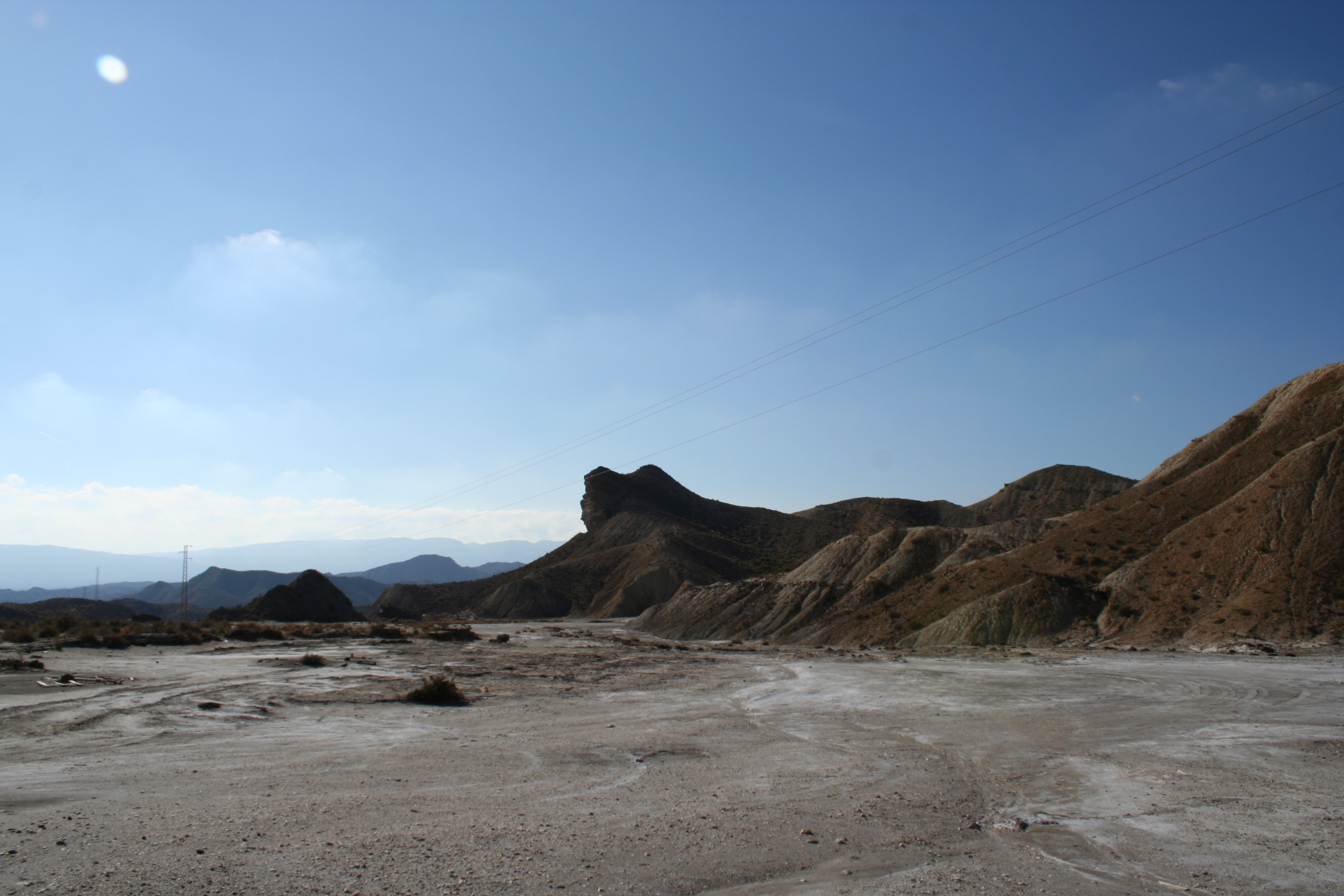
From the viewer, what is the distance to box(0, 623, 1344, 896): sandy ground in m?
7.58

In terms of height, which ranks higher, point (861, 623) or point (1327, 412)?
point (1327, 412)

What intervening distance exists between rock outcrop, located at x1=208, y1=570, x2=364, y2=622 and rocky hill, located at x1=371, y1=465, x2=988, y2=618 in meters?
12.2

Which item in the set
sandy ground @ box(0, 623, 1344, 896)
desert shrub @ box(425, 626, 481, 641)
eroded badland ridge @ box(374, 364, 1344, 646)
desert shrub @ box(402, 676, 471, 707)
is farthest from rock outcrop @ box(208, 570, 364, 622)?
desert shrub @ box(402, 676, 471, 707)

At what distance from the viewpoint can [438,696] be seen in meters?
21.3

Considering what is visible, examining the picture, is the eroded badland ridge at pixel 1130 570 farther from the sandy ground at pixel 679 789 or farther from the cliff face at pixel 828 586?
the sandy ground at pixel 679 789

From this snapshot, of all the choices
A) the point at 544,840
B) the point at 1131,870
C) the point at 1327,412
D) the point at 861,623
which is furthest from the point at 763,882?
the point at 1327,412

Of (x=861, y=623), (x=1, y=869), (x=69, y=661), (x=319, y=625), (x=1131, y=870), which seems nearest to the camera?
(x=1, y=869)

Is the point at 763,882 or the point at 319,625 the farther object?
the point at 319,625

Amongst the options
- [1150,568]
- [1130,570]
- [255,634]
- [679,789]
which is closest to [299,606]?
[255,634]

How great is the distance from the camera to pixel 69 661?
29516 mm

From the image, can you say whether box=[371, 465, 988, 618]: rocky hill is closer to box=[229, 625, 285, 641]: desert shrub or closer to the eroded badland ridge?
the eroded badland ridge

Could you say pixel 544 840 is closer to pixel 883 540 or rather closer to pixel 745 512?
pixel 883 540

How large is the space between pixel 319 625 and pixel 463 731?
5252 centimetres

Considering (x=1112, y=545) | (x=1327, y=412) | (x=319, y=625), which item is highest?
(x=1327, y=412)
